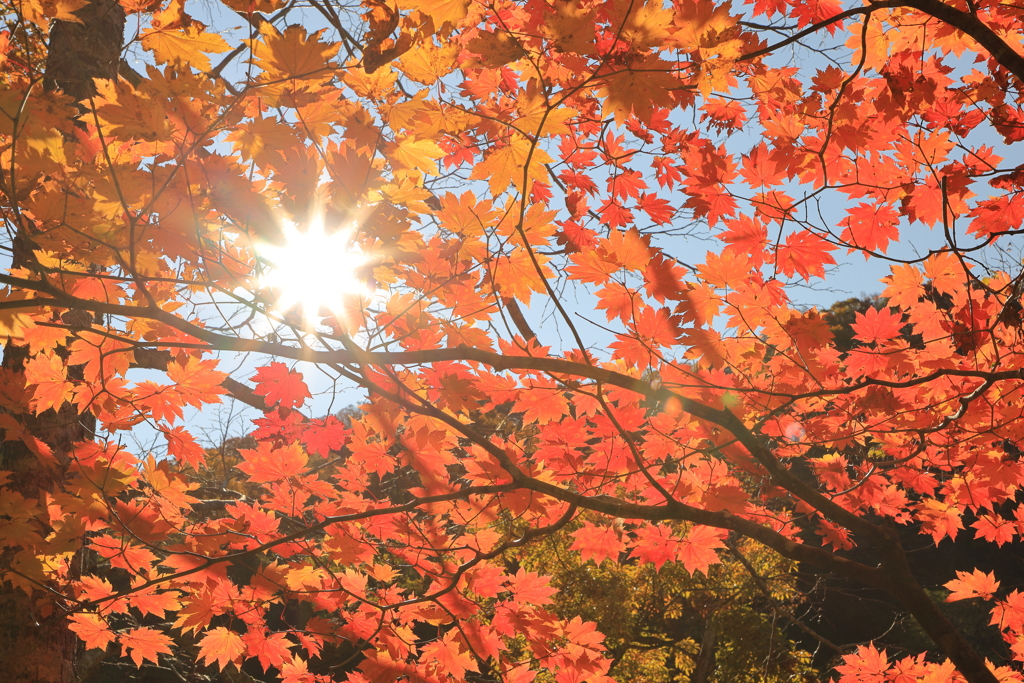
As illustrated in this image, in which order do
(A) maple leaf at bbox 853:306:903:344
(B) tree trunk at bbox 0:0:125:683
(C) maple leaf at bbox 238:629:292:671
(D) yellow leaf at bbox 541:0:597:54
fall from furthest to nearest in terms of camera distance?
(B) tree trunk at bbox 0:0:125:683
(C) maple leaf at bbox 238:629:292:671
(A) maple leaf at bbox 853:306:903:344
(D) yellow leaf at bbox 541:0:597:54

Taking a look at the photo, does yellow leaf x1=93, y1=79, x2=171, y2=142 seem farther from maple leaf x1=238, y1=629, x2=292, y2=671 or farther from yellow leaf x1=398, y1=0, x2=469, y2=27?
maple leaf x1=238, y1=629, x2=292, y2=671

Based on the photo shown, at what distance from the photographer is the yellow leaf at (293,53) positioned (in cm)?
125

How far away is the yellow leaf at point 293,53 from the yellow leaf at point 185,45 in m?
0.22

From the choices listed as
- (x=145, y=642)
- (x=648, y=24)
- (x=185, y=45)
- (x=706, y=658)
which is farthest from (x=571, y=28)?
(x=706, y=658)

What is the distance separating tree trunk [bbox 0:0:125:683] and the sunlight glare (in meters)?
1.35

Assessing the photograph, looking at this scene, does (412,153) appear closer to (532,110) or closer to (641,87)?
(532,110)

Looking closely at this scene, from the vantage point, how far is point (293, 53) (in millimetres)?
1266

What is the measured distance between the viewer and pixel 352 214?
1.43 m

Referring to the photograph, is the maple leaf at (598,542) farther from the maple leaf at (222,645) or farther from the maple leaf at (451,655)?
the maple leaf at (222,645)

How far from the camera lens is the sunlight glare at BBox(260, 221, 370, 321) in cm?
148

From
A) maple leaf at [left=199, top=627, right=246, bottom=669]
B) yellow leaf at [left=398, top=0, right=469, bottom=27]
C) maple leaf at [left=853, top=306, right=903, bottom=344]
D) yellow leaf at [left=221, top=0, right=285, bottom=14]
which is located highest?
maple leaf at [left=853, top=306, right=903, bottom=344]

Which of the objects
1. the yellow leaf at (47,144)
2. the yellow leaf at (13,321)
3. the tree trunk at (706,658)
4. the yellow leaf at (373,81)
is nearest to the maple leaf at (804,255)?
the yellow leaf at (373,81)

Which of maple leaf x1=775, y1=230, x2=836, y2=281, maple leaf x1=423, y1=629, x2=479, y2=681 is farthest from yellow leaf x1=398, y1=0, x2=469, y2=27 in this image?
maple leaf x1=423, y1=629, x2=479, y2=681

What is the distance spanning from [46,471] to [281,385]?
1706 mm
